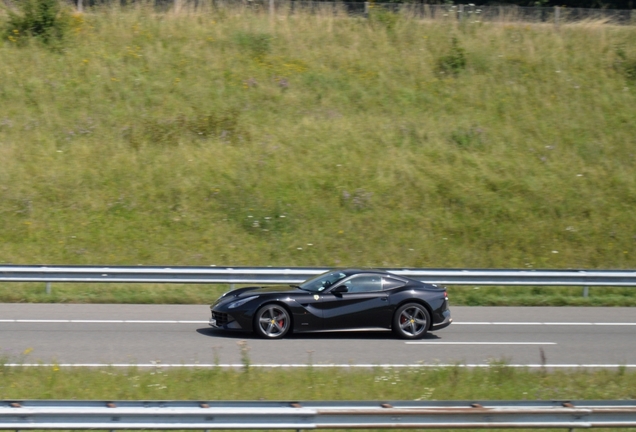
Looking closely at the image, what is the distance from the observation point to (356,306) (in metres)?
11.1

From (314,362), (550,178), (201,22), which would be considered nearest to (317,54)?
(201,22)

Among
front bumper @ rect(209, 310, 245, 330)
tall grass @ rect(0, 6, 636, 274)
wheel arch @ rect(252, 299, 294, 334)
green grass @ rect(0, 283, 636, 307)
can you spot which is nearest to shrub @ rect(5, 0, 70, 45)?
tall grass @ rect(0, 6, 636, 274)

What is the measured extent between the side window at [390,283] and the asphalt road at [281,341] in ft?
2.79

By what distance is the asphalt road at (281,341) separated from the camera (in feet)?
31.1

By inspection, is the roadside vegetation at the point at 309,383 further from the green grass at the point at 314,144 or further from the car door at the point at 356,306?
the green grass at the point at 314,144

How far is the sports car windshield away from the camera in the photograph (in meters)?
11.3

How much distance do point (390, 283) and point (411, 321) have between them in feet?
2.29

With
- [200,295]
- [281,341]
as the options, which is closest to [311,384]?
[281,341]

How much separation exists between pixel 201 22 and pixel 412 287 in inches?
712

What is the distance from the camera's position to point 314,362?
938cm

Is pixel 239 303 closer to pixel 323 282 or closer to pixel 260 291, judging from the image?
pixel 260 291

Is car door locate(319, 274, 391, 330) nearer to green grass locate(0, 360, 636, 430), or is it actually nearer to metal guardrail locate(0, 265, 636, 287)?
green grass locate(0, 360, 636, 430)

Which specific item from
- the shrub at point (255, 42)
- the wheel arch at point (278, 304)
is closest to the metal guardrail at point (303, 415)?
the wheel arch at point (278, 304)

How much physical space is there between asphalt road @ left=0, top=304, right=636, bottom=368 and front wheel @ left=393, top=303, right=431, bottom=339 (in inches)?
8.9
